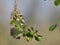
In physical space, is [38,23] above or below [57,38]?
above

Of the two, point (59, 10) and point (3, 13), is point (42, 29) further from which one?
point (3, 13)

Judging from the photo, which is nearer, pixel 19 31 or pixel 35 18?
pixel 19 31

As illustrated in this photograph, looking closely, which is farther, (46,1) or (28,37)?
(46,1)

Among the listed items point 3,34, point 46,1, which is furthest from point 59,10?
point 3,34

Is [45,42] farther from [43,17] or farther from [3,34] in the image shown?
[3,34]

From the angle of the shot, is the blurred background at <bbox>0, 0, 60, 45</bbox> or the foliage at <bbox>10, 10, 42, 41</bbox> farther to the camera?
the blurred background at <bbox>0, 0, 60, 45</bbox>

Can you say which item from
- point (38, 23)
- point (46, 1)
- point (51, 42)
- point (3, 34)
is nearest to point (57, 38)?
point (51, 42)

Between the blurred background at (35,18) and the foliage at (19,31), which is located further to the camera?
the blurred background at (35,18)

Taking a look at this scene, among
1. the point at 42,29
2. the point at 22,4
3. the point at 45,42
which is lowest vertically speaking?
the point at 45,42
